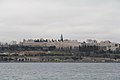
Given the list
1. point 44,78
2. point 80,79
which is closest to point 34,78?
point 44,78

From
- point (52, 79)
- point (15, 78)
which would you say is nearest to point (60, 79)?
point (52, 79)

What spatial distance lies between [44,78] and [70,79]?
506 centimetres

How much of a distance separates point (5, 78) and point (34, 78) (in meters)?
5.33

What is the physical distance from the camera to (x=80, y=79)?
98625 millimetres

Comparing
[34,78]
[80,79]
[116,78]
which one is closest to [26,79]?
[34,78]

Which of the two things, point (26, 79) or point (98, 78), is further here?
point (98, 78)

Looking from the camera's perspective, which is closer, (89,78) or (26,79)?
(26,79)

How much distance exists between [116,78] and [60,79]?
11.3 meters

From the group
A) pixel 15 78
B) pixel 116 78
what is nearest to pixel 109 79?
pixel 116 78

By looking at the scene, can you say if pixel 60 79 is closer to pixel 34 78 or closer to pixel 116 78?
pixel 34 78

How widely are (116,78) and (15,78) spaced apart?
19.1 m

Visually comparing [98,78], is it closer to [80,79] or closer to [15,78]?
[80,79]

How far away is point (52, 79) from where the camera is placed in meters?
97.6

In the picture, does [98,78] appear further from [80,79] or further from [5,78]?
[5,78]
